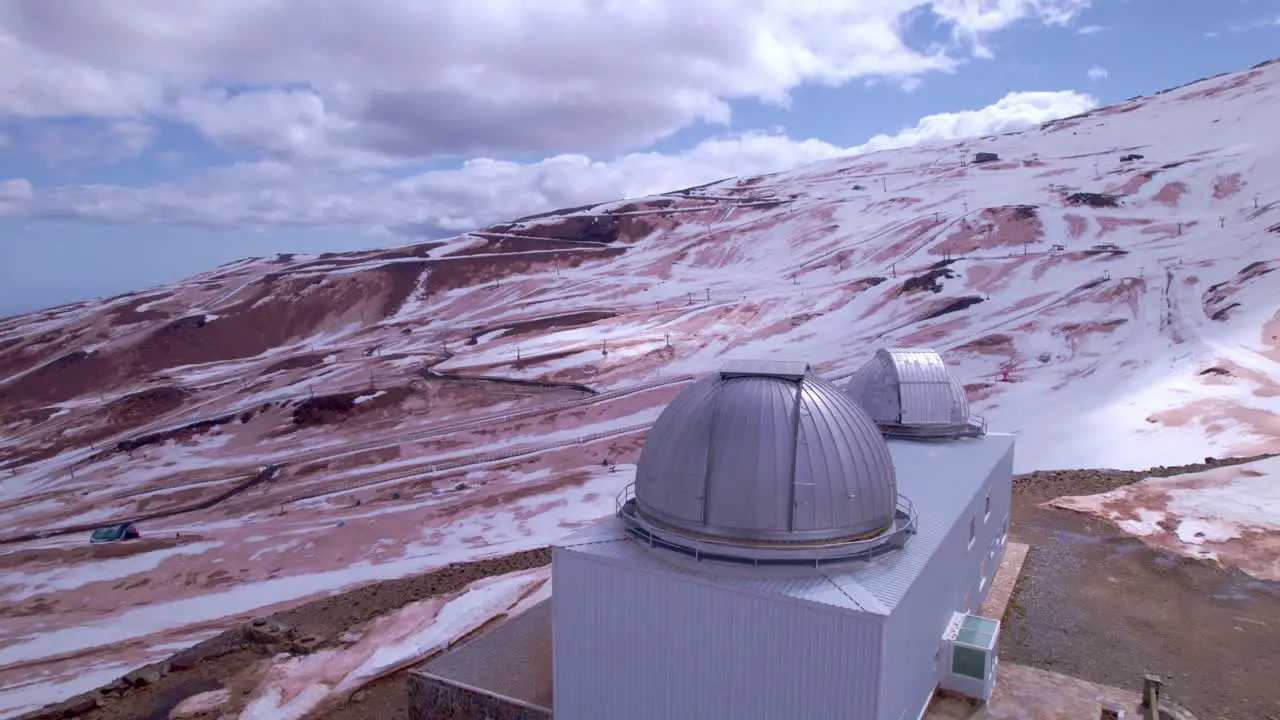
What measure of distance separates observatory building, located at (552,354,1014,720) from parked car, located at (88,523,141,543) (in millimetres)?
22152

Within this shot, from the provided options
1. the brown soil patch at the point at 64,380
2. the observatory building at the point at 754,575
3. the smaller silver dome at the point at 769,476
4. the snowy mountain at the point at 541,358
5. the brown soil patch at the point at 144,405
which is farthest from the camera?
the brown soil patch at the point at 64,380

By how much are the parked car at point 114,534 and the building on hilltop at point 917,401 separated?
963 inches

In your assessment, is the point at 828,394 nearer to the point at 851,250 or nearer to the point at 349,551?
the point at 349,551

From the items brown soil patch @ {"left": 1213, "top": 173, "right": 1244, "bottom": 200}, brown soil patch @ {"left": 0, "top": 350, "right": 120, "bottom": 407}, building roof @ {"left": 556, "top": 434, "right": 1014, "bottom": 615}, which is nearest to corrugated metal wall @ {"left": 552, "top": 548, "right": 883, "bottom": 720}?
building roof @ {"left": 556, "top": 434, "right": 1014, "bottom": 615}

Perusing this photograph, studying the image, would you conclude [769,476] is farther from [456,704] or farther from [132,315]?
[132,315]

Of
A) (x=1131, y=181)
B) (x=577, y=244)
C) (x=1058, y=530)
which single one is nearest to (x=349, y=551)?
(x=1058, y=530)

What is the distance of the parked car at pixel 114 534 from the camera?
26109 mm

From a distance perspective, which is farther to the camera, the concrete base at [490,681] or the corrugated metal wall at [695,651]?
the concrete base at [490,681]

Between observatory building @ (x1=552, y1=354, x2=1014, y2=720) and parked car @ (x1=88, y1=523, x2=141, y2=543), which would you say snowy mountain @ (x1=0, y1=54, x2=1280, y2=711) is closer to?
parked car @ (x1=88, y1=523, x2=141, y2=543)

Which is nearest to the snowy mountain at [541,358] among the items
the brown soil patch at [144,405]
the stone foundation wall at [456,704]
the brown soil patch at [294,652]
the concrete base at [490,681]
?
the brown soil patch at [144,405]

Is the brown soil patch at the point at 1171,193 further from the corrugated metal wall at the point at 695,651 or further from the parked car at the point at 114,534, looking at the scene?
the parked car at the point at 114,534

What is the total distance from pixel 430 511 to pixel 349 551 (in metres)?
3.28

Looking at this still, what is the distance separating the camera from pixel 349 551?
78.7 feet

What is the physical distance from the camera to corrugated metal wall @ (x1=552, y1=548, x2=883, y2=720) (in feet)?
29.4
